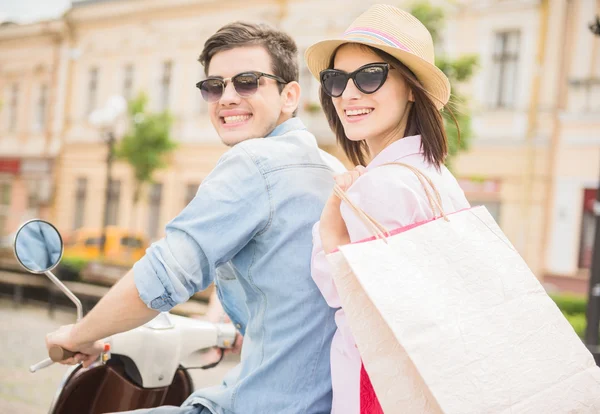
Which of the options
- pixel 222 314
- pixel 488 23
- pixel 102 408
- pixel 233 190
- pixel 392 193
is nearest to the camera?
pixel 392 193

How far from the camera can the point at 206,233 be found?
4.67ft

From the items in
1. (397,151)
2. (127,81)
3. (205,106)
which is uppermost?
(127,81)

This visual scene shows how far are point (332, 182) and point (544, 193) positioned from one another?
14.7 meters

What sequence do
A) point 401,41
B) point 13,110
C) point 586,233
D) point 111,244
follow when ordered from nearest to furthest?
1. point 401,41
2. point 586,233
3. point 111,244
4. point 13,110

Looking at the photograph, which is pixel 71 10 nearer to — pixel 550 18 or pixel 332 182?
pixel 550 18

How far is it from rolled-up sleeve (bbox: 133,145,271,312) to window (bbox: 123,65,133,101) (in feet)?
77.7

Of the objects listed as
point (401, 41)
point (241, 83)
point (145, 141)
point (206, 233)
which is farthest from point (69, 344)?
point (145, 141)

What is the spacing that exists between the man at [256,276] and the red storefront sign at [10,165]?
2789cm

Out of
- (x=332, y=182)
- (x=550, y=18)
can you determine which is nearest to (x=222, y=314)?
(x=332, y=182)

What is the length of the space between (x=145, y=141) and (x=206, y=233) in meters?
18.1

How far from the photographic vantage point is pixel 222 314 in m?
2.34

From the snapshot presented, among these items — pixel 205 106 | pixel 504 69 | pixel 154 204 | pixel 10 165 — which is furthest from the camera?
pixel 10 165

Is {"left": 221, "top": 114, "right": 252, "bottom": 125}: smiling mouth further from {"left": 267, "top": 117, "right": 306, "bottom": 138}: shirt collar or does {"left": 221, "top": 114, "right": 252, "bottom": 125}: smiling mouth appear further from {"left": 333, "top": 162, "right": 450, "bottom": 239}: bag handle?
{"left": 333, "top": 162, "right": 450, "bottom": 239}: bag handle

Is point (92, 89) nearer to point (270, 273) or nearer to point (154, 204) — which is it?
point (154, 204)
